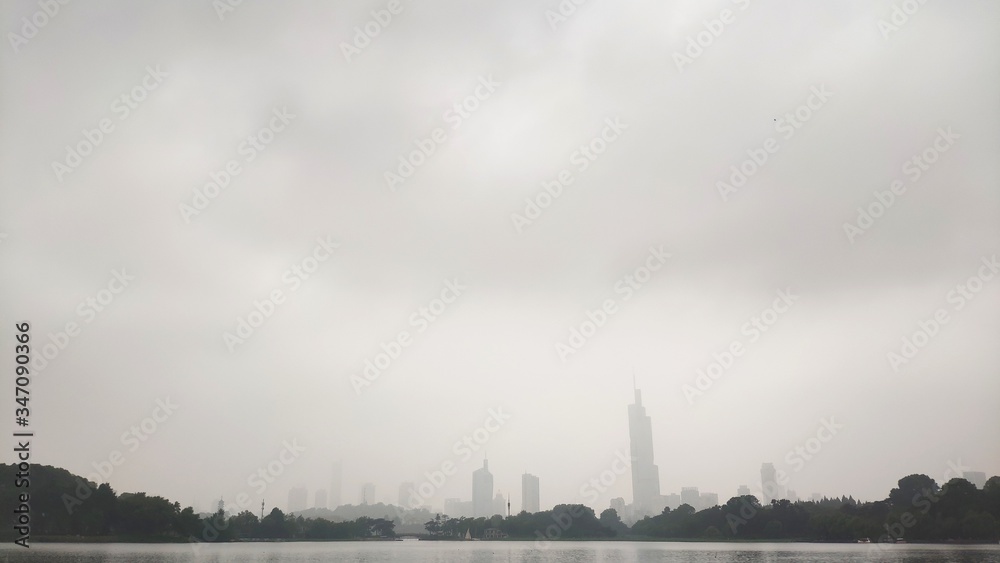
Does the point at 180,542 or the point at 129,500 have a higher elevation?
the point at 129,500

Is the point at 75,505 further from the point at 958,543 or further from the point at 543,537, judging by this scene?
the point at 958,543

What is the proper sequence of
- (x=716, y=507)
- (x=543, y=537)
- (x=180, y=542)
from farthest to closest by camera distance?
(x=543, y=537), (x=716, y=507), (x=180, y=542)

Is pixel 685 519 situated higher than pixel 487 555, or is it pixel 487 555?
pixel 685 519

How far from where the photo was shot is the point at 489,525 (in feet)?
532

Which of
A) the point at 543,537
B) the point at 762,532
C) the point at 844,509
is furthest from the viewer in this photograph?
the point at 543,537

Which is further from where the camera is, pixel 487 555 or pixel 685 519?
pixel 685 519

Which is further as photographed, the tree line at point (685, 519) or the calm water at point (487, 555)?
A: the tree line at point (685, 519)

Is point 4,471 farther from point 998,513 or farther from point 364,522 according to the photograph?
point 998,513

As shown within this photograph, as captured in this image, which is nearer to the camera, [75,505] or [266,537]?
[75,505]

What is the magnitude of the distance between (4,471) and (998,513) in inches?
4755

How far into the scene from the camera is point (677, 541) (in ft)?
446

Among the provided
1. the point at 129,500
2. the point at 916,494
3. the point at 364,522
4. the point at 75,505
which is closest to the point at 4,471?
the point at 75,505

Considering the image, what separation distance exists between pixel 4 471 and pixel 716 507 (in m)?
113

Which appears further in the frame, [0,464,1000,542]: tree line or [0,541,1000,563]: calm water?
[0,464,1000,542]: tree line
